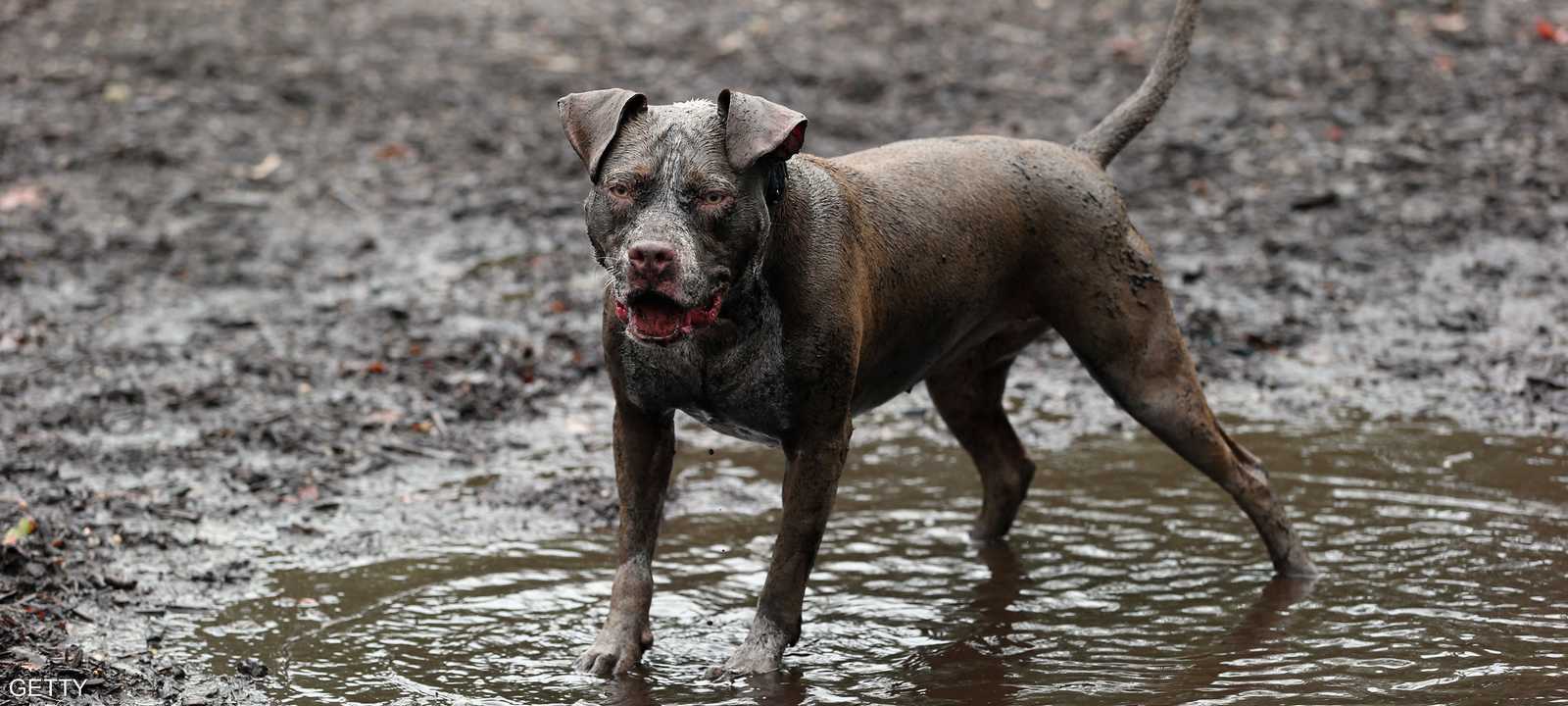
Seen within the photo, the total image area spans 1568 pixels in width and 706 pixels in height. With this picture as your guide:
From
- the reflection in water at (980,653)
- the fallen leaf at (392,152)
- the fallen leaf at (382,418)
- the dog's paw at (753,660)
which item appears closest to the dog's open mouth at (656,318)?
the dog's paw at (753,660)

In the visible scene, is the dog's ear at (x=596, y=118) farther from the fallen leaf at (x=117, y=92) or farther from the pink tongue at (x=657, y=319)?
the fallen leaf at (x=117, y=92)

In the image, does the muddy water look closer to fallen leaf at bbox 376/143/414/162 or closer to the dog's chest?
the dog's chest

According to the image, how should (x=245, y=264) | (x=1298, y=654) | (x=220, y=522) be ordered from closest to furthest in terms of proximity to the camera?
(x=1298, y=654) → (x=220, y=522) → (x=245, y=264)

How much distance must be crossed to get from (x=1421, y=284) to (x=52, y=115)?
30.7 feet

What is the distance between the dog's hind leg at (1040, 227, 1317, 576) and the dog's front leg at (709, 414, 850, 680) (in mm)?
1116

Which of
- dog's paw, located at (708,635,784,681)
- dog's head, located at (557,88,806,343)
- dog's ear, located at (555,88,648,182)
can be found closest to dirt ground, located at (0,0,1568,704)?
dog's paw, located at (708,635,784,681)

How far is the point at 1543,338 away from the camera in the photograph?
8.84 meters

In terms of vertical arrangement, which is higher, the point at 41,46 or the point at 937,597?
the point at 41,46

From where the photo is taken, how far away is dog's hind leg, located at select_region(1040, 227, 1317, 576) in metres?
6.04

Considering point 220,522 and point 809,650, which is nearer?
point 809,650

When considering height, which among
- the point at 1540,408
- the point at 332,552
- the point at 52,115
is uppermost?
the point at 52,115

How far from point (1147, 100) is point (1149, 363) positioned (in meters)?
1.05

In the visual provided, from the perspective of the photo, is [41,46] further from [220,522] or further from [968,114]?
[220,522]

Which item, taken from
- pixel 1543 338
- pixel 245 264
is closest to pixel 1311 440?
pixel 1543 338
